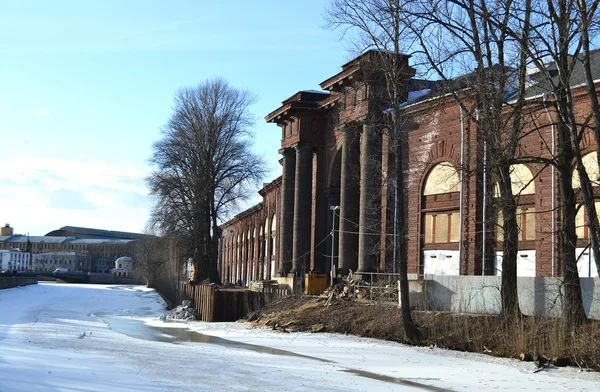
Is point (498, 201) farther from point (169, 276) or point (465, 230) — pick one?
point (169, 276)

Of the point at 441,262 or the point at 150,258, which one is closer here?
the point at 441,262

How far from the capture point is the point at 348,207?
43688 mm

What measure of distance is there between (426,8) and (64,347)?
14787mm

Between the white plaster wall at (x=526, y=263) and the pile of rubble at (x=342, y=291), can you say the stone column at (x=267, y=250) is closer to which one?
the pile of rubble at (x=342, y=291)

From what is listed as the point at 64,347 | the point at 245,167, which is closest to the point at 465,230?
the point at 64,347

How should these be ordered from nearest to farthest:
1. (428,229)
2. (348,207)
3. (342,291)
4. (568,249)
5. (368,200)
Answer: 1. (568,249)
2. (342,291)
3. (428,229)
4. (368,200)
5. (348,207)

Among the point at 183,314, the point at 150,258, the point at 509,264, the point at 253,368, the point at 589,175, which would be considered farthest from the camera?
the point at 150,258

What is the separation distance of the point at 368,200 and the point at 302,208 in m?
11.8

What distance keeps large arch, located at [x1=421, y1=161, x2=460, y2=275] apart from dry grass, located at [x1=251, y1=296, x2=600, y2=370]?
4925 mm

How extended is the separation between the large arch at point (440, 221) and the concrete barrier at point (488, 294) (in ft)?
18.7

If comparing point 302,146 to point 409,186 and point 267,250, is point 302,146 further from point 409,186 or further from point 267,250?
point 267,250

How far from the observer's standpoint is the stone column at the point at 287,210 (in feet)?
175

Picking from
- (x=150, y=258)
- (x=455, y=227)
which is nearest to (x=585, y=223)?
(x=455, y=227)

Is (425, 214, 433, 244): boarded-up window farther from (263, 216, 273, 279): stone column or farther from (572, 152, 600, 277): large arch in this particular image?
(263, 216, 273, 279): stone column
